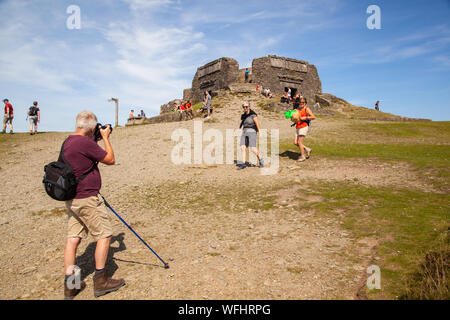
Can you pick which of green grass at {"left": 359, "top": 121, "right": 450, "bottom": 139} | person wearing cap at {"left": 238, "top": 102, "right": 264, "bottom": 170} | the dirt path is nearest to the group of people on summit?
the dirt path

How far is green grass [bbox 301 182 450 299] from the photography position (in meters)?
3.52

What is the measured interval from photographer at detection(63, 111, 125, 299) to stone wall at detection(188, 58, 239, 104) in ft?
104

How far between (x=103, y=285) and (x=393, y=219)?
5.00 m

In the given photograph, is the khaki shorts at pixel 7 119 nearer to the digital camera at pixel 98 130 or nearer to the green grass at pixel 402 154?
the green grass at pixel 402 154

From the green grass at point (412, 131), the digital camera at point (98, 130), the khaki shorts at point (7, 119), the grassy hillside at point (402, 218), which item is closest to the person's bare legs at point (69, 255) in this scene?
the digital camera at point (98, 130)

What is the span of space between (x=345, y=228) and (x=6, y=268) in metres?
5.88

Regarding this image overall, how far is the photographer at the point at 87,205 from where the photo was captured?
345 cm

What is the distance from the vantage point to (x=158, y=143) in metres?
15.6

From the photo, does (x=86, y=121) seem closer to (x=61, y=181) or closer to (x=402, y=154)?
(x=61, y=181)

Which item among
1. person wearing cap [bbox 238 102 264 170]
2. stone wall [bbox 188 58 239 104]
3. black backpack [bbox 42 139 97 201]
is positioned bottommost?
black backpack [bbox 42 139 97 201]

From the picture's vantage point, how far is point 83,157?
3492mm

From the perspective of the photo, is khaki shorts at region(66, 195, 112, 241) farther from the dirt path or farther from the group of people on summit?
the group of people on summit
